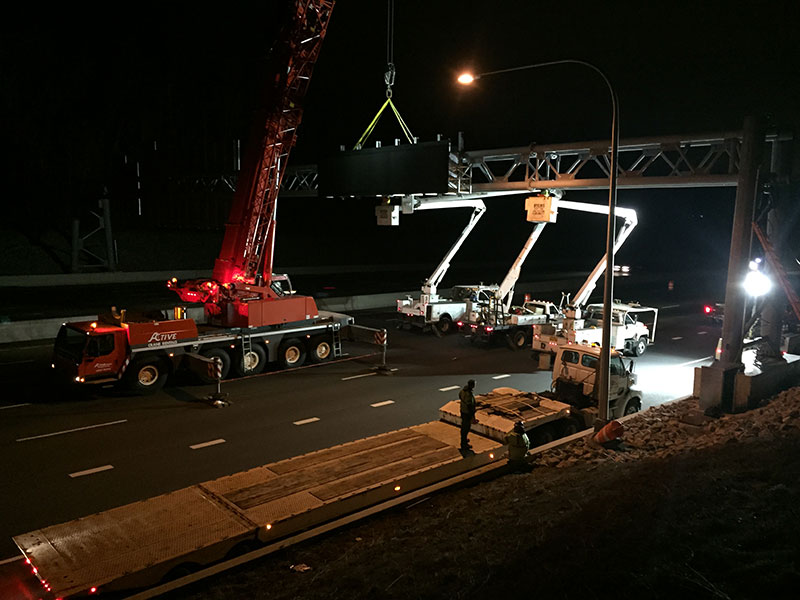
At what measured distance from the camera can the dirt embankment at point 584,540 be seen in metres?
6.67

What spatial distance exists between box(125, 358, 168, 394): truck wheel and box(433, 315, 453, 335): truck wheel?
12550mm

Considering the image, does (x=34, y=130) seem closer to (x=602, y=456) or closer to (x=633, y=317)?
(x=633, y=317)

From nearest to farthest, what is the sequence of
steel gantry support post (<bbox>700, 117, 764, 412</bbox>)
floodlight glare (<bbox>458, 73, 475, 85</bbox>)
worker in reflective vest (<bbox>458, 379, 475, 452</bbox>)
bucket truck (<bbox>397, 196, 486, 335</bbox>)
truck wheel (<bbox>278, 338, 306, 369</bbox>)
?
worker in reflective vest (<bbox>458, 379, 475, 452</bbox>), floodlight glare (<bbox>458, 73, 475, 85</bbox>), steel gantry support post (<bbox>700, 117, 764, 412</bbox>), truck wheel (<bbox>278, 338, 306, 369</bbox>), bucket truck (<bbox>397, 196, 486, 335</bbox>)

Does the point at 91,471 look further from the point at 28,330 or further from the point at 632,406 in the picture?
the point at 28,330

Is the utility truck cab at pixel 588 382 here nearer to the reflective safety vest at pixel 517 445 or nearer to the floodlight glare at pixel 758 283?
the reflective safety vest at pixel 517 445

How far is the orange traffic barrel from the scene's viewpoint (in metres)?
12.6

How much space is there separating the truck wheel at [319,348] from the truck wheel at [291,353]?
0.93 feet

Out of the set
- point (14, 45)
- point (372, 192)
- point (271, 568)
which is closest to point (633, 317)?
point (372, 192)

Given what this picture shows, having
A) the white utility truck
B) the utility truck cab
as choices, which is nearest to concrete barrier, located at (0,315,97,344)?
the white utility truck

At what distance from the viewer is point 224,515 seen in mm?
8406

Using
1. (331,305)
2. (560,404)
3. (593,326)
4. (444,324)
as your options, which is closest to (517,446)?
(560,404)

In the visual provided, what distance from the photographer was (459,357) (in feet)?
76.6

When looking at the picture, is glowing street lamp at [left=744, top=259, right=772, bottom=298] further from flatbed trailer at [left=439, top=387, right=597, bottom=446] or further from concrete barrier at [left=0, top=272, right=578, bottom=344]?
concrete barrier at [left=0, top=272, right=578, bottom=344]

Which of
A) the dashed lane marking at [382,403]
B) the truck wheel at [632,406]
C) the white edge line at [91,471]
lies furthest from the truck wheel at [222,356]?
the truck wheel at [632,406]
